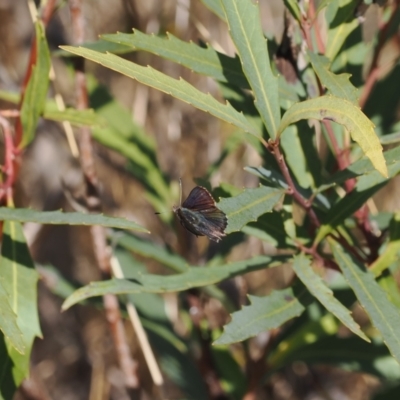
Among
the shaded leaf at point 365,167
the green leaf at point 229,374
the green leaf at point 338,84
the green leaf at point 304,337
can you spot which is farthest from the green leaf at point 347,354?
the green leaf at point 338,84

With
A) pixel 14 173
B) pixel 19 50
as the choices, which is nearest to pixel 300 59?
pixel 14 173

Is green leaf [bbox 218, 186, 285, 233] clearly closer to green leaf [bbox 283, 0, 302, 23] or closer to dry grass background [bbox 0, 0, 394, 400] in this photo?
green leaf [bbox 283, 0, 302, 23]

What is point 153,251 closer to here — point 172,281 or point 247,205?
point 172,281

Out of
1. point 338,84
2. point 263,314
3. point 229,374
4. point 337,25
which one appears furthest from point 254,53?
point 229,374

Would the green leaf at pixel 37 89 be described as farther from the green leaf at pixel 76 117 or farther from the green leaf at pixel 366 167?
the green leaf at pixel 366 167

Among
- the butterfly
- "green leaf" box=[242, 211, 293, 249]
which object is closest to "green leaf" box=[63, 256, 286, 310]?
"green leaf" box=[242, 211, 293, 249]
